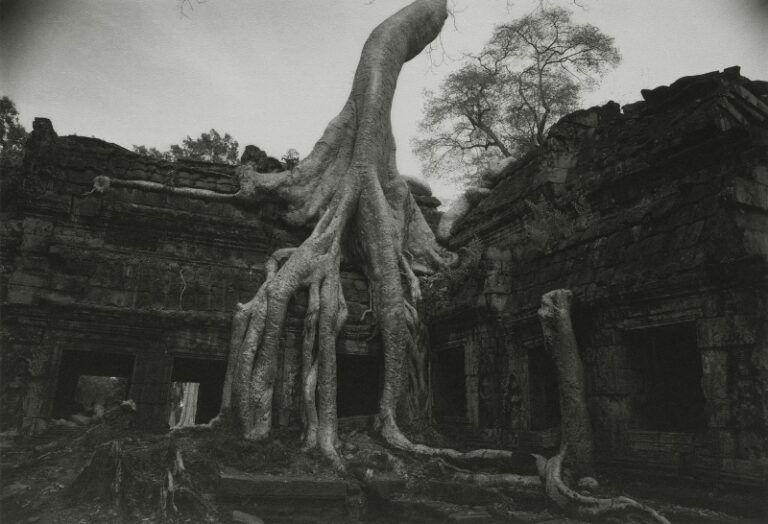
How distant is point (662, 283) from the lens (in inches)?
175

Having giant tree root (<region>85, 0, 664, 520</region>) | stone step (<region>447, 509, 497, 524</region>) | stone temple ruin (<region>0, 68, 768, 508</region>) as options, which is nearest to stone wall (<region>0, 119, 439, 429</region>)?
stone temple ruin (<region>0, 68, 768, 508</region>)

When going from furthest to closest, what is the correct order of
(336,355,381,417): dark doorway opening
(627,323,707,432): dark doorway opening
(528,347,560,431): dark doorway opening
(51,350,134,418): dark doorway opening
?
(336,355,381,417): dark doorway opening
(51,350,134,418): dark doorway opening
(528,347,560,431): dark doorway opening
(627,323,707,432): dark doorway opening

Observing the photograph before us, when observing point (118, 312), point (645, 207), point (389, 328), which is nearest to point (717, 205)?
point (645, 207)

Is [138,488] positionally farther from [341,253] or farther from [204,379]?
[204,379]

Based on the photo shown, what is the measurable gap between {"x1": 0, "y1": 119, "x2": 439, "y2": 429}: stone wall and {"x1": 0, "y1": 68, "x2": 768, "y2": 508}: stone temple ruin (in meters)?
0.02

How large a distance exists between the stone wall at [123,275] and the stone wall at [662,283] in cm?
244

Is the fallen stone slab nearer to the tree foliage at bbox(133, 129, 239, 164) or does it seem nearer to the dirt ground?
the dirt ground

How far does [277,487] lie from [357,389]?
3.90 m

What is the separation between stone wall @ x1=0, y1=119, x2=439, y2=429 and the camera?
6.93 metres

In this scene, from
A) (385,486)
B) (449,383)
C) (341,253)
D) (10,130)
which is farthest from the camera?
(10,130)

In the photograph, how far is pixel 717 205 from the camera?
14.3 ft

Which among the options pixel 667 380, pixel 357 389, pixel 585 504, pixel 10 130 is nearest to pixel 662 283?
pixel 667 380

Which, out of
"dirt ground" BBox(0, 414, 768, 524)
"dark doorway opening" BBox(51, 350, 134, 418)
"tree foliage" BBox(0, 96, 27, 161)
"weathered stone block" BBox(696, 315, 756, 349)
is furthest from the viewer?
"tree foliage" BBox(0, 96, 27, 161)

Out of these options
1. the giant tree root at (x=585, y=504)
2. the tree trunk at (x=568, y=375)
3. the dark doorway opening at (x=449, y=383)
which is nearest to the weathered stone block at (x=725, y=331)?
the tree trunk at (x=568, y=375)
